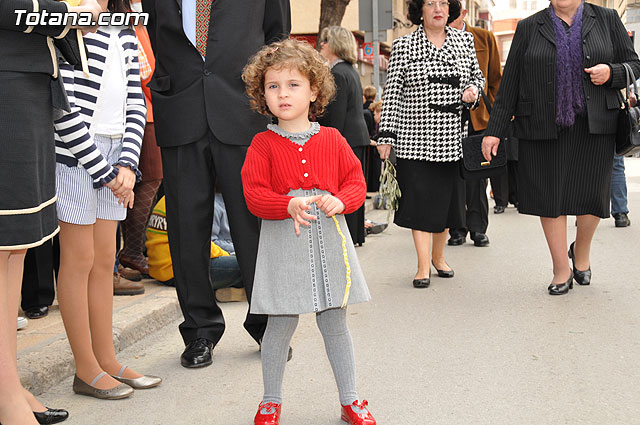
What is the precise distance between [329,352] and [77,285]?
1172 mm

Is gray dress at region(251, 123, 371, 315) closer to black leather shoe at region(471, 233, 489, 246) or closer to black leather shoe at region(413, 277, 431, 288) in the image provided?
black leather shoe at region(413, 277, 431, 288)

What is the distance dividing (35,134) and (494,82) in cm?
592

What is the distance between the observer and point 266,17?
428 centimetres

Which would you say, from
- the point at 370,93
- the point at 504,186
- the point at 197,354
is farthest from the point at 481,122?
the point at 370,93

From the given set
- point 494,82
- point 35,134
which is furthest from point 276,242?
point 494,82

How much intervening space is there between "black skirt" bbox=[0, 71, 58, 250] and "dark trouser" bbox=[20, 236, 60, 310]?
2407 mm

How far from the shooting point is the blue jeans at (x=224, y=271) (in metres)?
5.80

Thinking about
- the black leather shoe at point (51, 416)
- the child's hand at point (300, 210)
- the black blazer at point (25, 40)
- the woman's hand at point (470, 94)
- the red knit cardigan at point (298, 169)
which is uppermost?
the black blazer at point (25, 40)

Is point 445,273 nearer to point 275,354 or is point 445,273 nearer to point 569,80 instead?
point 569,80

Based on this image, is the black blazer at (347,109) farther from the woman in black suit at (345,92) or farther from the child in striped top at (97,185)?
the child in striped top at (97,185)

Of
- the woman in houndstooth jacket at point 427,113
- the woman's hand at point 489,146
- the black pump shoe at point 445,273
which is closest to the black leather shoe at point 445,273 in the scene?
the black pump shoe at point 445,273

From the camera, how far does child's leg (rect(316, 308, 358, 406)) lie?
3.32 meters

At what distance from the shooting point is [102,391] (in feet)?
12.2

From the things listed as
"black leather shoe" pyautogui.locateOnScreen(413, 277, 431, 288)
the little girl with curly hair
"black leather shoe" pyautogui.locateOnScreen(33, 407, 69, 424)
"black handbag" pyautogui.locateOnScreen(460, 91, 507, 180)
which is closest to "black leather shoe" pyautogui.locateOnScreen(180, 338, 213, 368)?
"black leather shoe" pyautogui.locateOnScreen(33, 407, 69, 424)
